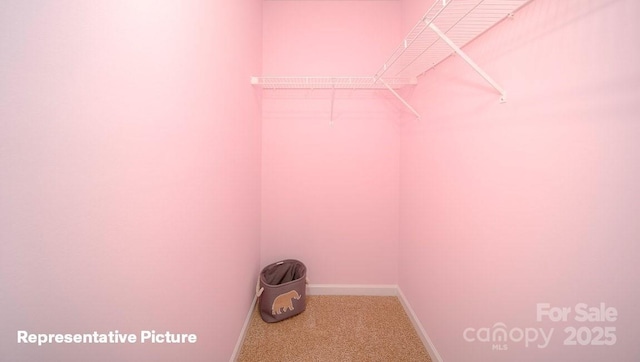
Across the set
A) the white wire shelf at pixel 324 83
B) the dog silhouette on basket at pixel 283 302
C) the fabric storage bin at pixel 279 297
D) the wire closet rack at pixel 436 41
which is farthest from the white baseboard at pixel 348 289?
the white wire shelf at pixel 324 83

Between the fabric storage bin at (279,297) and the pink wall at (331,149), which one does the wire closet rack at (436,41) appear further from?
→ the fabric storage bin at (279,297)

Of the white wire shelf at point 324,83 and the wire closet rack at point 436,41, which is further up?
the white wire shelf at point 324,83

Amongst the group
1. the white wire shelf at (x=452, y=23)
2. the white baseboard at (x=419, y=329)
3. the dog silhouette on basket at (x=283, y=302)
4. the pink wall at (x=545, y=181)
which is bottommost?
the white baseboard at (x=419, y=329)

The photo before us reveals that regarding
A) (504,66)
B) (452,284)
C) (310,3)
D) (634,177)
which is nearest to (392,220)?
(452,284)

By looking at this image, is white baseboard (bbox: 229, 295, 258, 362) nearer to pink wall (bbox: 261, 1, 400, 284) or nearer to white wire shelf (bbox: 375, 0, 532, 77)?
pink wall (bbox: 261, 1, 400, 284)

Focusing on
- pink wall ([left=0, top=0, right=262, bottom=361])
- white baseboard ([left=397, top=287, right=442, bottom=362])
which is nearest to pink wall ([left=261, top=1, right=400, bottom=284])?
white baseboard ([left=397, top=287, right=442, bottom=362])

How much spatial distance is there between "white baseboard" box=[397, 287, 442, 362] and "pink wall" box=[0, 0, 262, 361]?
4.48ft

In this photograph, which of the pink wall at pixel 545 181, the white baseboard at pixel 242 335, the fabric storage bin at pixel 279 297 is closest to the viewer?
the pink wall at pixel 545 181

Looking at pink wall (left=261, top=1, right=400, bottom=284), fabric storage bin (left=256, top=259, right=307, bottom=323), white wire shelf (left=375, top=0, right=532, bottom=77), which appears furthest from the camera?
pink wall (left=261, top=1, right=400, bottom=284)

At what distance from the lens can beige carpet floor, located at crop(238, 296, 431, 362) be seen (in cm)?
154

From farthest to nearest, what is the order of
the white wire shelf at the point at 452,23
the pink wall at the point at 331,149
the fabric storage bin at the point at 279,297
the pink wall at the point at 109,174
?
the pink wall at the point at 331,149 < the fabric storage bin at the point at 279,297 < the white wire shelf at the point at 452,23 < the pink wall at the point at 109,174

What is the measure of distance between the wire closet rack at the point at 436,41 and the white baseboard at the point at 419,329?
5.15 feet

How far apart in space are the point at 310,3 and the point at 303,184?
1.67 m

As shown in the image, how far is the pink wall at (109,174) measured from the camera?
1.47 ft
